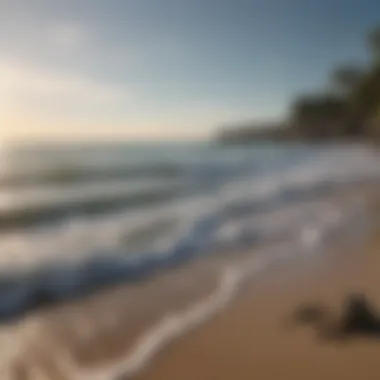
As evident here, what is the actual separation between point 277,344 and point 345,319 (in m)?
0.19

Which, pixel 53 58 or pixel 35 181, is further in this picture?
pixel 35 181

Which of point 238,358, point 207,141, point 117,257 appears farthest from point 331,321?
point 117,257

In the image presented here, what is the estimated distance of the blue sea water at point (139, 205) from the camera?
1364mm

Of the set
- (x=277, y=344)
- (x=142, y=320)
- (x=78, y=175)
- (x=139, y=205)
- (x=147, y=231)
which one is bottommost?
(x=277, y=344)

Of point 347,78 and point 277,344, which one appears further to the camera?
point 347,78

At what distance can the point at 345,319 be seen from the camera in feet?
3.77

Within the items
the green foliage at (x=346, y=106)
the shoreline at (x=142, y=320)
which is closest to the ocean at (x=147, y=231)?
the shoreline at (x=142, y=320)

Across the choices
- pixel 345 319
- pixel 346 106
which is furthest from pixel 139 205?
pixel 345 319

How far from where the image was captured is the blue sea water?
4.48 ft

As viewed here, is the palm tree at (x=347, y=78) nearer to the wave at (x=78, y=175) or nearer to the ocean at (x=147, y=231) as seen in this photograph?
the ocean at (x=147, y=231)

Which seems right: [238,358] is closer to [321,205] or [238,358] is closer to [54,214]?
[54,214]

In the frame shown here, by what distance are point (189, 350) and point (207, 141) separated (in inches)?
25.0

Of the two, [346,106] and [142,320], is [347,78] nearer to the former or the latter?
[346,106]

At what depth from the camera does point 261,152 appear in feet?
6.12
